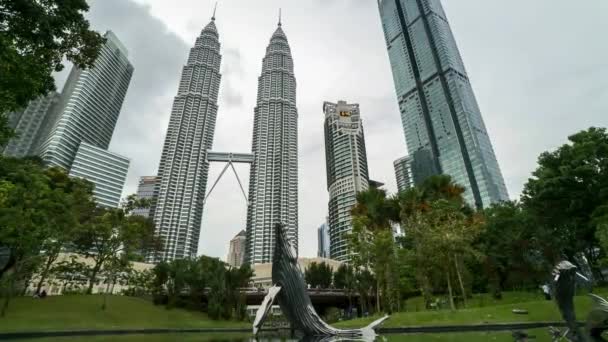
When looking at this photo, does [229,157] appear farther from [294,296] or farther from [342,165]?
[294,296]

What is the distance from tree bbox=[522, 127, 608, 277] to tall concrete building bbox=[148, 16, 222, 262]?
328ft

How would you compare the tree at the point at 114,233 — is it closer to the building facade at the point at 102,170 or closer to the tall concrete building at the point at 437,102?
the building facade at the point at 102,170

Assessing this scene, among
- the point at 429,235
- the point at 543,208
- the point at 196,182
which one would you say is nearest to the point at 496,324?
the point at 429,235

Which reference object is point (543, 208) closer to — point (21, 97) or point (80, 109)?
point (21, 97)

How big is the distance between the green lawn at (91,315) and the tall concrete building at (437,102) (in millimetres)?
82125

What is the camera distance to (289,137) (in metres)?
125

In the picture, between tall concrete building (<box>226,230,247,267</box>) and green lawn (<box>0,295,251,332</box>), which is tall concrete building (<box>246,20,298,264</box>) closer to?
tall concrete building (<box>226,230,247,267</box>)

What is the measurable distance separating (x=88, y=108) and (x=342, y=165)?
3649 inches

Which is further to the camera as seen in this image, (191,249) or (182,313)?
(191,249)

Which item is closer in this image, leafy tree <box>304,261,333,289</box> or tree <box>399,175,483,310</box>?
tree <box>399,175,483,310</box>

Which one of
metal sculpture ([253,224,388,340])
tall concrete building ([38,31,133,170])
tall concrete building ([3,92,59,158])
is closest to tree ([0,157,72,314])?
metal sculpture ([253,224,388,340])

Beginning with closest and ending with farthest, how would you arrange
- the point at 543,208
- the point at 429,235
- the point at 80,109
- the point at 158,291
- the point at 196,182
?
1. the point at 429,235
2. the point at 543,208
3. the point at 158,291
4. the point at 80,109
5. the point at 196,182

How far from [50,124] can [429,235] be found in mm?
126355

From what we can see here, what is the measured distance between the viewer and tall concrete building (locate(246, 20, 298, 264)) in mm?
114688
